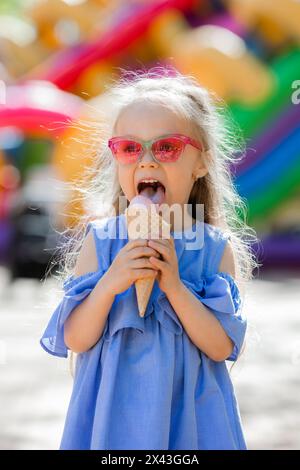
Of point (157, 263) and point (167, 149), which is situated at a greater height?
point (167, 149)

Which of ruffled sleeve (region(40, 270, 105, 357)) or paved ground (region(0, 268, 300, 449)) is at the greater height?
paved ground (region(0, 268, 300, 449))

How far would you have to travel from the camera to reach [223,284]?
1.99 meters

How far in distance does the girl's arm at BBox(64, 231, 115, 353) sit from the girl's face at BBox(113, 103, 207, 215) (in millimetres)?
250

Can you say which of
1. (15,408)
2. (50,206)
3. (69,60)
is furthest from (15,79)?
(15,408)

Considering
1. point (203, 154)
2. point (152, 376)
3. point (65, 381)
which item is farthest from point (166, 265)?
point (65, 381)

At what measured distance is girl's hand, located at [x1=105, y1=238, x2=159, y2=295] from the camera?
185cm

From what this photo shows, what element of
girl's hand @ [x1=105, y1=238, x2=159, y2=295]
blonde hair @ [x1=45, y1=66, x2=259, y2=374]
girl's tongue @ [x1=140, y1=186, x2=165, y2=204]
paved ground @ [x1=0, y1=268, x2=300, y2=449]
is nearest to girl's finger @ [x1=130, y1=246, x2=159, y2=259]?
girl's hand @ [x1=105, y1=238, x2=159, y2=295]

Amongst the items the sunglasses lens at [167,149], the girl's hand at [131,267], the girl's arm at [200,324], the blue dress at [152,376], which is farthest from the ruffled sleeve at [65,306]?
the sunglasses lens at [167,149]

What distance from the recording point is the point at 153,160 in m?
1.95

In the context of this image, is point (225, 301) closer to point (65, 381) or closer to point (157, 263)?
point (157, 263)

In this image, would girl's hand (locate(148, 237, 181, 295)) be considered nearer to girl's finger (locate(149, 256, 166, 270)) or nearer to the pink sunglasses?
girl's finger (locate(149, 256, 166, 270))

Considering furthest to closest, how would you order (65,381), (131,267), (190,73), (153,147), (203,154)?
1. (190,73)
2. (65,381)
3. (203,154)
4. (153,147)
5. (131,267)

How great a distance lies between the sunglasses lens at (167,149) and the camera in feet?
6.43

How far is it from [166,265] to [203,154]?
390 millimetres
